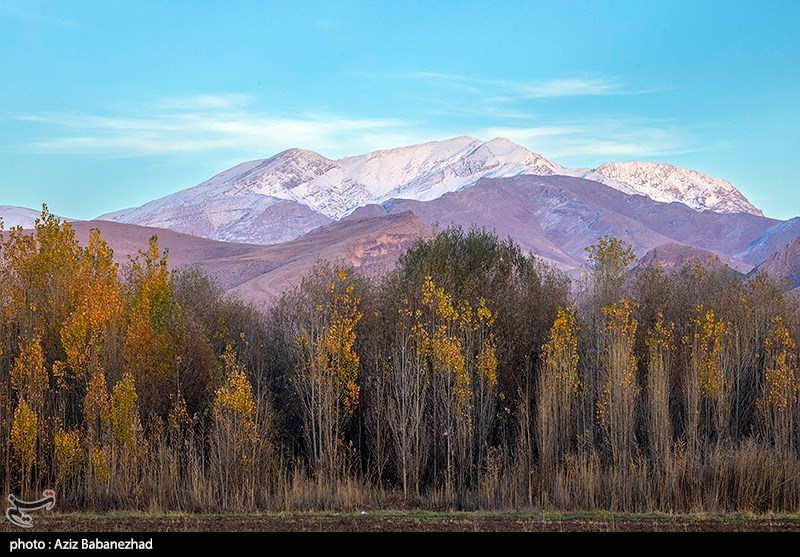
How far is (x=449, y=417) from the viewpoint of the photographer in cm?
2748

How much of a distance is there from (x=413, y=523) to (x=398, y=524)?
0.30 m

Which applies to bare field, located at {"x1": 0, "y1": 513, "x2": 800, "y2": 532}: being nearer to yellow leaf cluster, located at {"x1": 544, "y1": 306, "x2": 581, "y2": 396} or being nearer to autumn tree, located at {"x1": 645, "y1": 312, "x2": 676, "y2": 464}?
autumn tree, located at {"x1": 645, "y1": 312, "x2": 676, "y2": 464}

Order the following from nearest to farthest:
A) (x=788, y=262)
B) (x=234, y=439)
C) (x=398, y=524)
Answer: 1. (x=398, y=524)
2. (x=234, y=439)
3. (x=788, y=262)

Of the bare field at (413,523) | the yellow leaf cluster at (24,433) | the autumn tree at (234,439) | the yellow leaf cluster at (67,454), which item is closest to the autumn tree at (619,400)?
the bare field at (413,523)

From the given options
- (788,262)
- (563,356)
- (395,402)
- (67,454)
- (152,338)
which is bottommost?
(67,454)

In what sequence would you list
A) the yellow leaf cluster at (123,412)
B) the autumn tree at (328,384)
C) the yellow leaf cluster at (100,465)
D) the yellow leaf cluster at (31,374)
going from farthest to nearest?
1. the autumn tree at (328,384)
2. the yellow leaf cluster at (31,374)
3. the yellow leaf cluster at (123,412)
4. the yellow leaf cluster at (100,465)

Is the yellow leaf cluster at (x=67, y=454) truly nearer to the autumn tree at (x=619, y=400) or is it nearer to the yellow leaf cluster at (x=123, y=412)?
the yellow leaf cluster at (x=123, y=412)

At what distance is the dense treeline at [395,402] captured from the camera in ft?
77.6

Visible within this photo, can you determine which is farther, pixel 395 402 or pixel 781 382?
pixel 395 402

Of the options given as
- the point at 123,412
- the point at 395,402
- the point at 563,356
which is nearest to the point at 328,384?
the point at 395,402

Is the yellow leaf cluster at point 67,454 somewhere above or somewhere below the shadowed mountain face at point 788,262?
below

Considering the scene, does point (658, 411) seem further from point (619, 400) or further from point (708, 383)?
point (708, 383)

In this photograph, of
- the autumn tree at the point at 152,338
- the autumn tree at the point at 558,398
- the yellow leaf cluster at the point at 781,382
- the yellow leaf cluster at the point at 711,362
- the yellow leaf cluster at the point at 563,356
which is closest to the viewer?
the autumn tree at the point at 558,398

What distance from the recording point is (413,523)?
1823 centimetres
